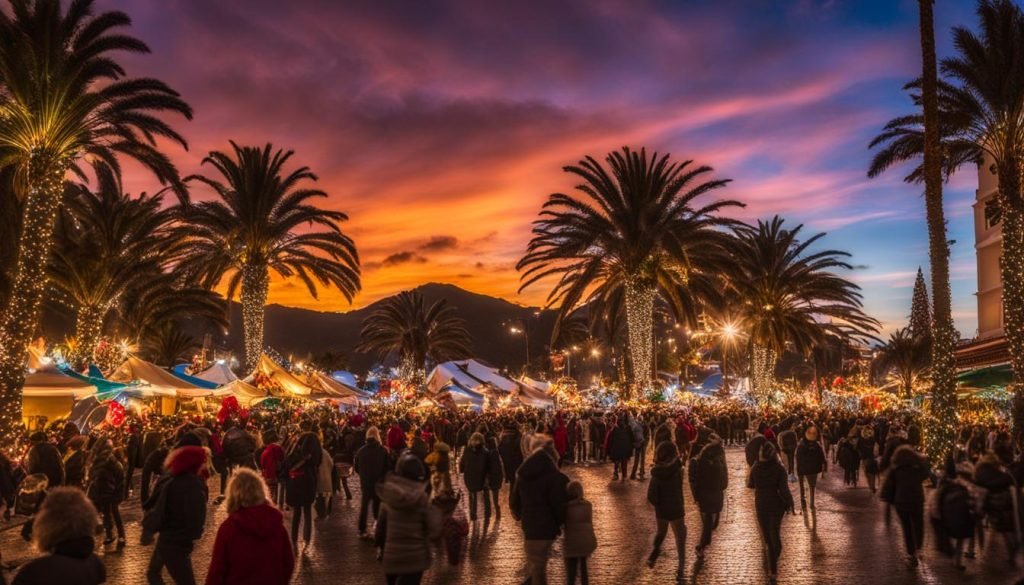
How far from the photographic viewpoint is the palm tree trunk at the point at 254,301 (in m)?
32.4

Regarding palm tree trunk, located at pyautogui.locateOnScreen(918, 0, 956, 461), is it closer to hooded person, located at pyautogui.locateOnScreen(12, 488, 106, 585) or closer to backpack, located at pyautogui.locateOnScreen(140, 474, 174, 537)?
backpack, located at pyautogui.locateOnScreen(140, 474, 174, 537)

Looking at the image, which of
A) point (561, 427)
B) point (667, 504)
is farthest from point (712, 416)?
point (667, 504)

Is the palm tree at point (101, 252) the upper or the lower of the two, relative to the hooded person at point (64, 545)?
upper

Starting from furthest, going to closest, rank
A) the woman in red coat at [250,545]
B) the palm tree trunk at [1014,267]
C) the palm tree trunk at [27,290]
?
the palm tree trunk at [1014,267], the palm tree trunk at [27,290], the woman in red coat at [250,545]

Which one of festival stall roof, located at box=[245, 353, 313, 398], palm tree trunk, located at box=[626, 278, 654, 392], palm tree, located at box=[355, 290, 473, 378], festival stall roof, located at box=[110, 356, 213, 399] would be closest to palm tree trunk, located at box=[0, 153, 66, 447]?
festival stall roof, located at box=[110, 356, 213, 399]

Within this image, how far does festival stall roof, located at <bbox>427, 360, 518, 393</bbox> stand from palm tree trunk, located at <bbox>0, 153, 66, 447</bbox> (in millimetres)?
24012

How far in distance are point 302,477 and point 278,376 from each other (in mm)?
20761

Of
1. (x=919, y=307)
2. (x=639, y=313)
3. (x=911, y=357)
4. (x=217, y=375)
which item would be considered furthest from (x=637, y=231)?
(x=919, y=307)

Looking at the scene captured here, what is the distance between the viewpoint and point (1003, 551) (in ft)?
36.0

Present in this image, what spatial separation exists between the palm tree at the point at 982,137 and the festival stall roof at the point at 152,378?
71.2ft

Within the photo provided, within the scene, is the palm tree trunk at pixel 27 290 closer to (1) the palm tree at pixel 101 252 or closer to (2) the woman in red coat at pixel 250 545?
(1) the palm tree at pixel 101 252

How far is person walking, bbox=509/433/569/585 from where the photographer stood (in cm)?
779

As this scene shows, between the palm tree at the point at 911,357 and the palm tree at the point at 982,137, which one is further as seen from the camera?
the palm tree at the point at 911,357

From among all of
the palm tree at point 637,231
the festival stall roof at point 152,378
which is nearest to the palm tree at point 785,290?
the palm tree at point 637,231
